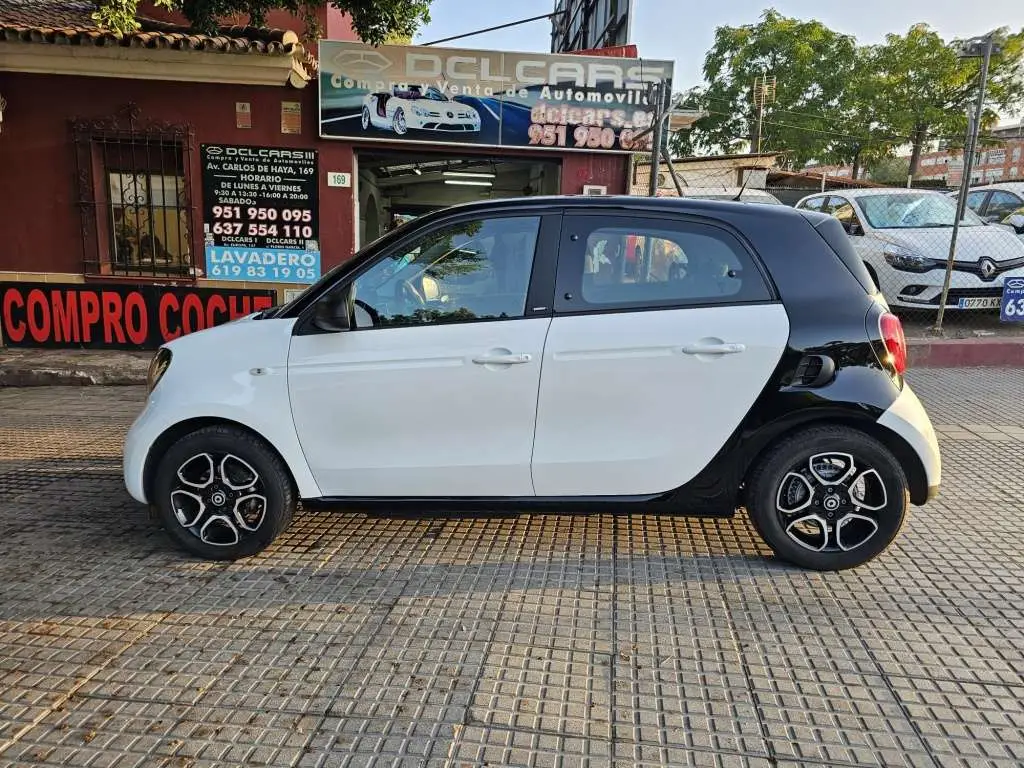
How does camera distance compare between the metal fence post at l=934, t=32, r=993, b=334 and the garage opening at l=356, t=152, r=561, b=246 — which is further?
the garage opening at l=356, t=152, r=561, b=246

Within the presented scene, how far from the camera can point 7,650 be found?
269 cm

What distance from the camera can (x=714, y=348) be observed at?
10.3 ft

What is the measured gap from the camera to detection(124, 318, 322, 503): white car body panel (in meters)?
3.29

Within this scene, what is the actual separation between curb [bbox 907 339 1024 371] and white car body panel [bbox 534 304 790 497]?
6.19 meters

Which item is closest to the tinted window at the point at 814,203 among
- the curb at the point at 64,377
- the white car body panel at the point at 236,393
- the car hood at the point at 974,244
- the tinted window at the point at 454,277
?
the car hood at the point at 974,244

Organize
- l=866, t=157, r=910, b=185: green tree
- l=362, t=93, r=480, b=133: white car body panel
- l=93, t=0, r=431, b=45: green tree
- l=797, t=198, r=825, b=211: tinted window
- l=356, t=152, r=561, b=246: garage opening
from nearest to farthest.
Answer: l=93, t=0, r=431, b=45: green tree
l=362, t=93, r=480, b=133: white car body panel
l=356, t=152, r=561, b=246: garage opening
l=797, t=198, r=825, b=211: tinted window
l=866, t=157, r=910, b=185: green tree

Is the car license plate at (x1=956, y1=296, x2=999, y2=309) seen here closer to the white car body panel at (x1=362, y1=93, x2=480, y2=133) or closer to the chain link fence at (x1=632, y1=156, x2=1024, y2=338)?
the chain link fence at (x1=632, y1=156, x2=1024, y2=338)

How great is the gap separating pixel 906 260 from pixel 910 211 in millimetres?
1175

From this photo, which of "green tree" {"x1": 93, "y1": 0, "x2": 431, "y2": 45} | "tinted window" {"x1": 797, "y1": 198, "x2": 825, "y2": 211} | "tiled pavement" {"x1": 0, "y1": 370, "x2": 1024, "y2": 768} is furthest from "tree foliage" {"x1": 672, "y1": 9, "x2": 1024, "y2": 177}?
"tiled pavement" {"x1": 0, "y1": 370, "x2": 1024, "y2": 768}

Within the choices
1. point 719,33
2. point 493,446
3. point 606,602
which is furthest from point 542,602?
point 719,33

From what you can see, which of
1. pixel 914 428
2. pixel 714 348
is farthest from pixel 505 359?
pixel 914 428

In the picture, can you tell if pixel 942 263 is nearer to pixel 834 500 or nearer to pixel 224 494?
pixel 834 500

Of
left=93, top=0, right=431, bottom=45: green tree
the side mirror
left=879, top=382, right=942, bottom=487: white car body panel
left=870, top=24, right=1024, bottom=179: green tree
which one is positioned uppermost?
left=870, top=24, right=1024, bottom=179: green tree

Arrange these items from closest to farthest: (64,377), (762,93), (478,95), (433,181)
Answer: (64,377) → (478,95) → (433,181) → (762,93)
